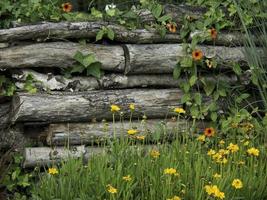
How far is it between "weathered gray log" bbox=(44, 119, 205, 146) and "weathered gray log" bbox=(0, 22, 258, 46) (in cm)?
65

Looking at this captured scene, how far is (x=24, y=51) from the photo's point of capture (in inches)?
183

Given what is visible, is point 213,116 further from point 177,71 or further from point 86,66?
point 86,66

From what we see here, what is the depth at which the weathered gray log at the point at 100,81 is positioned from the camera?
15.4ft

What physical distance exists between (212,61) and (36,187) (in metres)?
→ 1.73

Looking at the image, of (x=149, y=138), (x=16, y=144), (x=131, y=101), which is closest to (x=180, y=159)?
(x=149, y=138)

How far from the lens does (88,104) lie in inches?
185

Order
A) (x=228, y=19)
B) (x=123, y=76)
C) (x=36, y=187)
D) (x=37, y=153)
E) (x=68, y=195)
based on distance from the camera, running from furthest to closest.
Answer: (x=228, y=19) → (x=123, y=76) → (x=37, y=153) → (x=36, y=187) → (x=68, y=195)

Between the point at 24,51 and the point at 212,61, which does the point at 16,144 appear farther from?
the point at 212,61

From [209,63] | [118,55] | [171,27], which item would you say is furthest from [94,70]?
[209,63]

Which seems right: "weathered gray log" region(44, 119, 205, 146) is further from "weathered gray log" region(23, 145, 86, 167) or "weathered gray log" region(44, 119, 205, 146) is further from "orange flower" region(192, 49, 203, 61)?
"orange flower" region(192, 49, 203, 61)

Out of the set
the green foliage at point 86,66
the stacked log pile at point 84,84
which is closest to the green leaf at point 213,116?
the stacked log pile at point 84,84

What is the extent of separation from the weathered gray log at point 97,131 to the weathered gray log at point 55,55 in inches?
17.6

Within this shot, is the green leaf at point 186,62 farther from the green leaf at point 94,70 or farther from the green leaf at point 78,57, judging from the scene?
the green leaf at point 78,57

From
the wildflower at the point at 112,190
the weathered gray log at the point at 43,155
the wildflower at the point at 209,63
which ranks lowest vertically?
the weathered gray log at the point at 43,155
